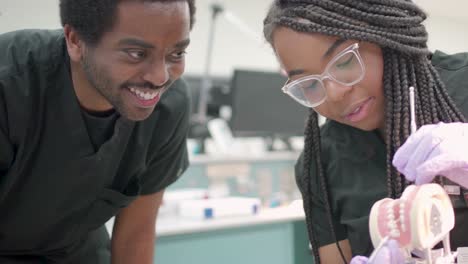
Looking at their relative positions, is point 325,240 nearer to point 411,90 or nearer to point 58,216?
point 411,90

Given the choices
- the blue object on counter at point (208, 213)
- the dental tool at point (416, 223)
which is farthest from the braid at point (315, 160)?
the blue object on counter at point (208, 213)

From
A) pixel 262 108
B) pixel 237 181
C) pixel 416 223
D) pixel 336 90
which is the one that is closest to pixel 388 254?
pixel 416 223

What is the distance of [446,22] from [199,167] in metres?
5.36

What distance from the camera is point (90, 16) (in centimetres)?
103

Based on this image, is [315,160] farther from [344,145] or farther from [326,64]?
[326,64]

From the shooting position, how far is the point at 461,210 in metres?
0.98

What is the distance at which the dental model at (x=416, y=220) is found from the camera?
695 millimetres

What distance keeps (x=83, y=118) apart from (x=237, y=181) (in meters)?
1.43

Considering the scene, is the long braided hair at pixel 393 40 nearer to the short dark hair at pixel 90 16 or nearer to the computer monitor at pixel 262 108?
the short dark hair at pixel 90 16

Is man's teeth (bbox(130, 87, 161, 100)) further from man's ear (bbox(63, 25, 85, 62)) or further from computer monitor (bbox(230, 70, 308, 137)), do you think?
computer monitor (bbox(230, 70, 308, 137))

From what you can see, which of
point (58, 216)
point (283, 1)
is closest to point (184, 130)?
point (58, 216)

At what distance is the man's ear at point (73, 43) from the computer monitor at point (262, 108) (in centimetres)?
172

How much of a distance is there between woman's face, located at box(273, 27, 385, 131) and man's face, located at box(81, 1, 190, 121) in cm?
20

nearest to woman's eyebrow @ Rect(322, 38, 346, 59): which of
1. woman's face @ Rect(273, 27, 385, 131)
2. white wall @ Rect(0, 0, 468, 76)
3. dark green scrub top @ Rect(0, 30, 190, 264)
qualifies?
woman's face @ Rect(273, 27, 385, 131)
